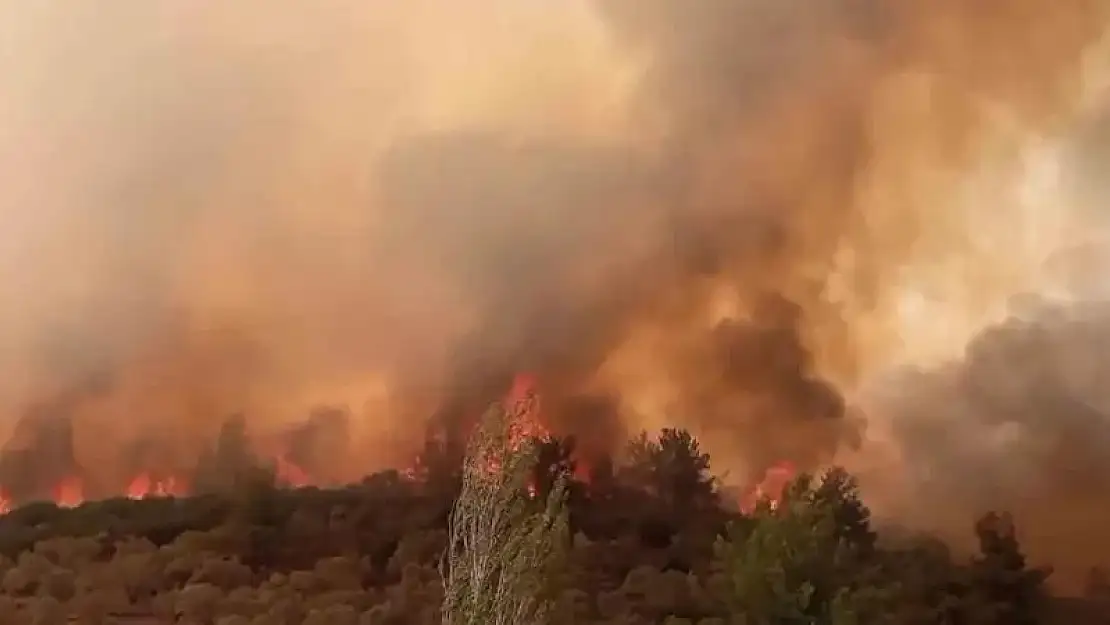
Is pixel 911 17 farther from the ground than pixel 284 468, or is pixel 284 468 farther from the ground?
pixel 911 17

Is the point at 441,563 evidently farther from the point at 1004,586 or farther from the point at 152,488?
the point at 1004,586

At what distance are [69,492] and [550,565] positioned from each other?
5.11 metres

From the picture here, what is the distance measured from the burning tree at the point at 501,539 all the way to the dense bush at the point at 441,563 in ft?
0.95

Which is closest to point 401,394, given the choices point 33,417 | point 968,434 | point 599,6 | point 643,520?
point 643,520

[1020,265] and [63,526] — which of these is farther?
[1020,265]

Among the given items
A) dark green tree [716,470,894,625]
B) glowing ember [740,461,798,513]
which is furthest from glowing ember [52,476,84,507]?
glowing ember [740,461,798,513]

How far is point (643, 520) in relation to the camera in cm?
1299

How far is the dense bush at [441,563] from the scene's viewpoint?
39.3 ft

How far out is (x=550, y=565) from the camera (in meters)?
11.4

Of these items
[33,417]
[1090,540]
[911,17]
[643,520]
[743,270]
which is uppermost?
[911,17]

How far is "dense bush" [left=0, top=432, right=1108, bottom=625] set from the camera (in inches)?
472

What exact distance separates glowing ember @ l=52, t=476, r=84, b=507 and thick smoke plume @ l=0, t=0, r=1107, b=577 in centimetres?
107

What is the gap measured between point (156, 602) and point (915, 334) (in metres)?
8.41

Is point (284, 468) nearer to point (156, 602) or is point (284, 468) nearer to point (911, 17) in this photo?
point (156, 602)
